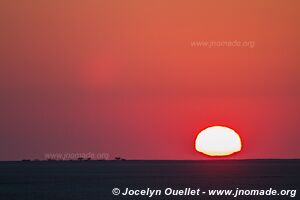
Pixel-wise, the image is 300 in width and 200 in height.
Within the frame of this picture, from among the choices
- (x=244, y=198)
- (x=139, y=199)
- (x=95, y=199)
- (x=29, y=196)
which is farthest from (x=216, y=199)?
(x=29, y=196)

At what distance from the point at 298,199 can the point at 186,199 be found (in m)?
6.29

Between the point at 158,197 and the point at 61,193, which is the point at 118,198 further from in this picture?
the point at 61,193

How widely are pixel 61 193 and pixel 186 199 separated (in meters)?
13.0

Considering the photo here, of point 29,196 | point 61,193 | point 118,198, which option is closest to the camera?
point 118,198

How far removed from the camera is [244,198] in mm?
39812

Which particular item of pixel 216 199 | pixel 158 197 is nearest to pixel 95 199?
pixel 158 197

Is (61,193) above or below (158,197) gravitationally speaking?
above

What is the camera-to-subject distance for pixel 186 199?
4003 cm

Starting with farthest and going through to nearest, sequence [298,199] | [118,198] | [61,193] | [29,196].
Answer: [61,193] < [29,196] < [118,198] < [298,199]

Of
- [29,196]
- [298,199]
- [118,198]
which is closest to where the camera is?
[298,199]

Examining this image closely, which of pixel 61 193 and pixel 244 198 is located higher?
pixel 61 193

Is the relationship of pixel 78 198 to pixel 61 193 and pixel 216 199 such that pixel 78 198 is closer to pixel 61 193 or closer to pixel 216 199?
pixel 61 193

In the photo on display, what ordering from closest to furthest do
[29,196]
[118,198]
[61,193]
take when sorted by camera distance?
[118,198] → [29,196] → [61,193]

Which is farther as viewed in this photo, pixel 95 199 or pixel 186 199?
pixel 95 199
